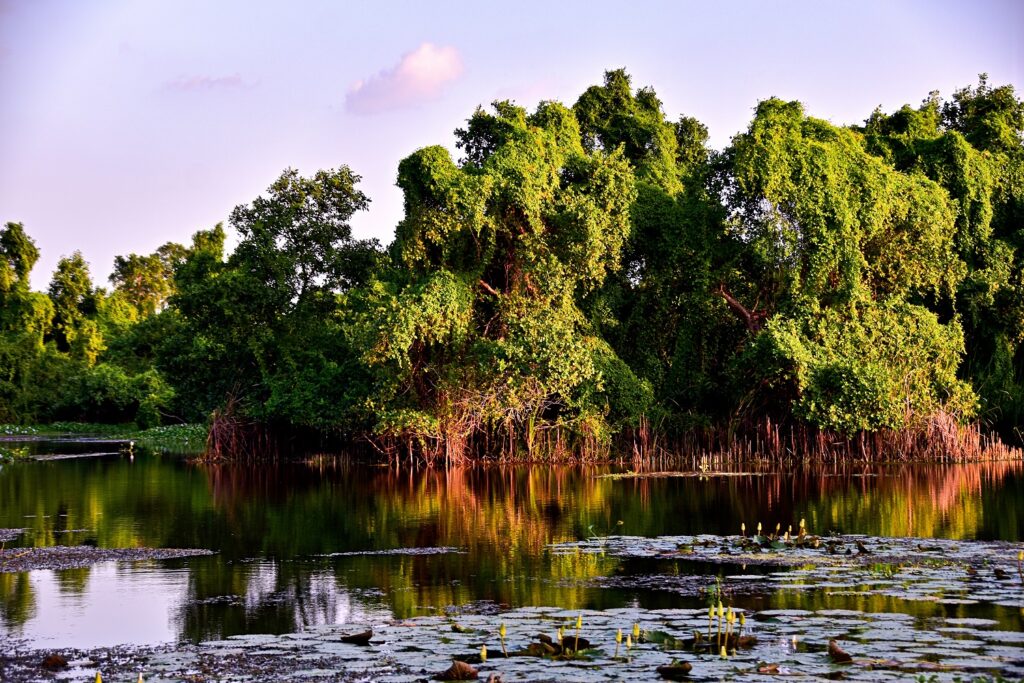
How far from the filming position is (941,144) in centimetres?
3753

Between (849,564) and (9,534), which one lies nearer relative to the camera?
(849,564)

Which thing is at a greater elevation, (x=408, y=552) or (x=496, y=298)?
(x=496, y=298)

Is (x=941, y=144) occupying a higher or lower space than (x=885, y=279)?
higher

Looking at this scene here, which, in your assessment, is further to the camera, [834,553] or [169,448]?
[169,448]

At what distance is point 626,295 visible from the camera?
38.3 m

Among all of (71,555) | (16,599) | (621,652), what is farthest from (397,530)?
(621,652)

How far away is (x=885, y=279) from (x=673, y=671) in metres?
28.5

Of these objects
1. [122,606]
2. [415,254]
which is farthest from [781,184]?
[122,606]

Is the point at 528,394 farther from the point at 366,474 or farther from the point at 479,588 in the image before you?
the point at 479,588

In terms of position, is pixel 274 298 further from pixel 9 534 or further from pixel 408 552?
pixel 408 552

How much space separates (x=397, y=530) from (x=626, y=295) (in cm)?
2035

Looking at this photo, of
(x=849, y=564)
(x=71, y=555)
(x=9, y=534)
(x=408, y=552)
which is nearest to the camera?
(x=849, y=564)

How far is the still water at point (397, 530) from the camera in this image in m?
12.4

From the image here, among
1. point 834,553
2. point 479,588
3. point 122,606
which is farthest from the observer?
point 834,553
